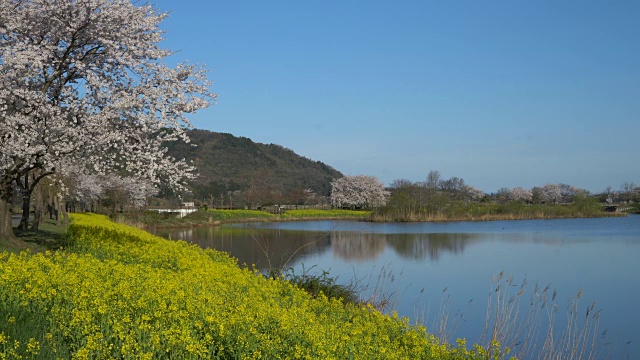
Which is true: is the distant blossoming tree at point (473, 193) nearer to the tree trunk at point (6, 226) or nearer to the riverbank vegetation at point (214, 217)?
the riverbank vegetation at point (214, 217)

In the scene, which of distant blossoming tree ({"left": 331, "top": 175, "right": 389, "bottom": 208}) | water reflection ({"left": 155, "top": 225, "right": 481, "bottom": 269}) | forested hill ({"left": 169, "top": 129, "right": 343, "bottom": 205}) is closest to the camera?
water reflection ({"left": 155, "top": 225, "right": 481, "bottom": 269})

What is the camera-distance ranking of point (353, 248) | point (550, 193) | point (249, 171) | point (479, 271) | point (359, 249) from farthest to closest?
1. point (550, 193)
2. point (249, 171)
3. point (353, 248)
4. point (359, 249)
5. point (479, 271)

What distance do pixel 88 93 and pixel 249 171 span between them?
385ft

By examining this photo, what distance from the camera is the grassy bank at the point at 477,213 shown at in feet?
247

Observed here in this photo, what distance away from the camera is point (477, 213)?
7769cm

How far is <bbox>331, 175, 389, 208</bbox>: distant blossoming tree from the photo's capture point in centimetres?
11944

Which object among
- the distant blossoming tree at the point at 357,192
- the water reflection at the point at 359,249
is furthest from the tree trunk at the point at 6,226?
the distant blossoming tree at the point at 357,192

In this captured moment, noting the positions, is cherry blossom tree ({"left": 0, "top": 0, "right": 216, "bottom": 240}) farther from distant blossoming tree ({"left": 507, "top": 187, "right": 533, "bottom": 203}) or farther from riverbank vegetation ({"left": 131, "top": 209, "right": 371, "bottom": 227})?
distant blossoming tree ({"left": 507, "top": 187, "right": 533, "bottom": 203})

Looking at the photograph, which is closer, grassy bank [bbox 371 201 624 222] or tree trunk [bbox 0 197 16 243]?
tree trunk [bbox 0 197 16 243]

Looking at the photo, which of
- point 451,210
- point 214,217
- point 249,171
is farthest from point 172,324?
point 249,171

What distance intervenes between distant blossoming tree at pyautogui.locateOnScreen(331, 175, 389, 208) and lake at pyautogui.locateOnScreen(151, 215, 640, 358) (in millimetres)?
76307

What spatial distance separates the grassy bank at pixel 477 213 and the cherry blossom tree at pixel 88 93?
198 ft

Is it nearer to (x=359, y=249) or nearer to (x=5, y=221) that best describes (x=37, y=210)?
(x=5, y=221)

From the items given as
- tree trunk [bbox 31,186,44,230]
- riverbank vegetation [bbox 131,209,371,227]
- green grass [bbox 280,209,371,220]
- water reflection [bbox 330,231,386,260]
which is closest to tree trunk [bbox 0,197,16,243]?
tree trunk [bbox 31,186,44,230]
